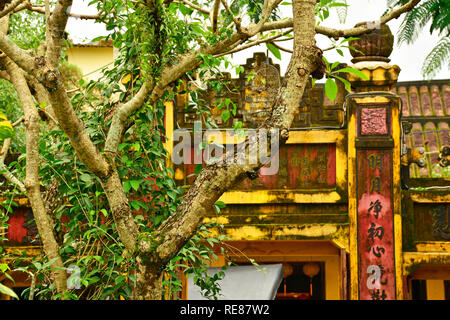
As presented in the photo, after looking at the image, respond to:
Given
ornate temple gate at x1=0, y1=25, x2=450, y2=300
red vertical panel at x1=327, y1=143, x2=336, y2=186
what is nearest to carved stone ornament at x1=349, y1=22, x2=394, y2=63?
ornate temple gate at x1=0, y1=25, x2=450, y2=300

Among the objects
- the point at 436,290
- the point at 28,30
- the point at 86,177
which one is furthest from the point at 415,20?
the point at 86,177

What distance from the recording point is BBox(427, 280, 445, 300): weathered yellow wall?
29.7 ft

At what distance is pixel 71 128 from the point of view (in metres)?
2.50

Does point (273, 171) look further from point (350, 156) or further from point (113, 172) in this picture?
point (113, 172)

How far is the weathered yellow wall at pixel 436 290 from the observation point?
29.7 ft

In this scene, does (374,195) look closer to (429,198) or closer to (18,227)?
(429,198)

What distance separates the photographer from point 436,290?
9.08 m

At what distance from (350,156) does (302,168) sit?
0.51 metres

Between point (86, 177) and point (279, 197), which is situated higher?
point (86, 177)

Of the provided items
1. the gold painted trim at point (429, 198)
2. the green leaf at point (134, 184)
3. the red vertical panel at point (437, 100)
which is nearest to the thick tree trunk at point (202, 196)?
the green leaf at point (134, 184)

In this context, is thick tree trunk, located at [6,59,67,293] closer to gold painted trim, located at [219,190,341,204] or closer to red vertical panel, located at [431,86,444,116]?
gold painted trim, located at [219,190,341,204]

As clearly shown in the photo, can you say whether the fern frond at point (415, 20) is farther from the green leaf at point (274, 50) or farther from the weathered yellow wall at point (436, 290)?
the green leaf at point (274, 50)

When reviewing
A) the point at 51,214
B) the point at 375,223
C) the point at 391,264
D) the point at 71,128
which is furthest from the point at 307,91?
the point at 71,128

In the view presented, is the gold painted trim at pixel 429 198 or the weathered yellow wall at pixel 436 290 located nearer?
the gold painted trim at pixel 429 198
